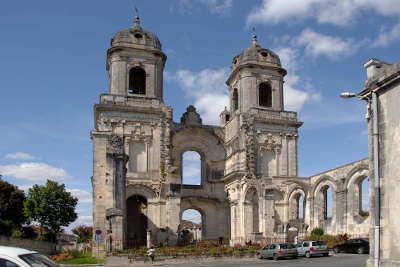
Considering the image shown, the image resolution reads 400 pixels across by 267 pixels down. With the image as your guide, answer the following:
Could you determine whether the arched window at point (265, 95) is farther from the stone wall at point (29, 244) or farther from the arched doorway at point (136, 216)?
the stone wall at point (29, 244)

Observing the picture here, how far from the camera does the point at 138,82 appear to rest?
43344 mm

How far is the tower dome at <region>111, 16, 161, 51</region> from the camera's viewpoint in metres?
40.9

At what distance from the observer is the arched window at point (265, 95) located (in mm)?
44219

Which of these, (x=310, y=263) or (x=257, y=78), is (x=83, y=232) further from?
(x=310, y=263)

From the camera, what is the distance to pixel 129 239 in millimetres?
37469

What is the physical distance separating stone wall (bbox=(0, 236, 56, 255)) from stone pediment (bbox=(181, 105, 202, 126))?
1655 centimetres

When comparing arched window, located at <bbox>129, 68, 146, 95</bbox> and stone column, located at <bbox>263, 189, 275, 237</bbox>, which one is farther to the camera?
arched window, located at <bbox>129, 68, 146, 95</bbox>

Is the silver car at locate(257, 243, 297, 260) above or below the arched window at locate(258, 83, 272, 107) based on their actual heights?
below

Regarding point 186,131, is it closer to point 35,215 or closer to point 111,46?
point 111,46

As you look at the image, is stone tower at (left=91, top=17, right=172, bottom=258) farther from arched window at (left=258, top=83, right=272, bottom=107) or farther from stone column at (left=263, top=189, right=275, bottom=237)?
arched window at (left=258, top=83, right=272, bottom=107)

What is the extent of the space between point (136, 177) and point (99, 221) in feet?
32.4

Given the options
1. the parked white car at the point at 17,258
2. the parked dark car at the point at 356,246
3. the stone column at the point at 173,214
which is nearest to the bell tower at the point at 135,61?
the stone column at the point at 173,214

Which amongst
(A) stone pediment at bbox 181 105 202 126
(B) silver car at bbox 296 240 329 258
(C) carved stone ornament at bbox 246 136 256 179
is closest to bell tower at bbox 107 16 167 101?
(A) stone pediment at bbox 181 105 202 126

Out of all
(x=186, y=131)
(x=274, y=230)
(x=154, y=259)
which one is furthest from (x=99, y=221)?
(x=186, y=131)
